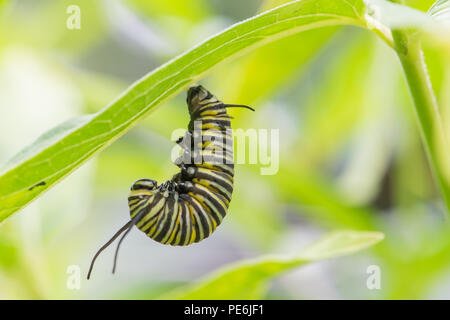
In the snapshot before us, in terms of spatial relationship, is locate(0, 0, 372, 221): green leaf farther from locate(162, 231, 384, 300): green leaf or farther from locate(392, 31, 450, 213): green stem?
locate(162, 231, 384, 300): green leaf

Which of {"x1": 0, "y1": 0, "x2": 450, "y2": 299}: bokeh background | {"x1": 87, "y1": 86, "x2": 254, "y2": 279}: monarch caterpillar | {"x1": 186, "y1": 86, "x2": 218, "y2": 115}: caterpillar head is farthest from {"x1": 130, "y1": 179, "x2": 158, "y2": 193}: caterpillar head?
{"x1": 0, "y1": 0, "x2": 450, "y2": 299}: bokeh background

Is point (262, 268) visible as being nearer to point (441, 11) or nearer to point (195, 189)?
point (195, 189)

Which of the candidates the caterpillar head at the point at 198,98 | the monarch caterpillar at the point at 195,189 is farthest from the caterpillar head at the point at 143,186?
the caterpillar head at the point at 198,98

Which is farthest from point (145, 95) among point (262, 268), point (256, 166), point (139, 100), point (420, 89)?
point (256, 166)

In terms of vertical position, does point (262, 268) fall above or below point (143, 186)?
below

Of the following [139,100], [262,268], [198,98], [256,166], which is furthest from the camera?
[256,166]

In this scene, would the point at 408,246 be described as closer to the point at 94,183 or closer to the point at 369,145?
the point at 369,145

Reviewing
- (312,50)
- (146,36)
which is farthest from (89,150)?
(146,36)

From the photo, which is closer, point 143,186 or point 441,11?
point 441,11

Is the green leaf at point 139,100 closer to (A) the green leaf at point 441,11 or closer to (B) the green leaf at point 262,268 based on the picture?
(A) the green leaf at point 441,11
